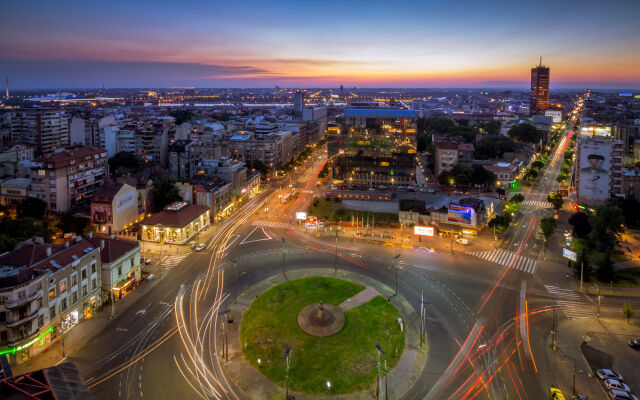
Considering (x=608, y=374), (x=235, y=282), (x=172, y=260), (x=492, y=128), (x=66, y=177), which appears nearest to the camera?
(x=608, y=374)

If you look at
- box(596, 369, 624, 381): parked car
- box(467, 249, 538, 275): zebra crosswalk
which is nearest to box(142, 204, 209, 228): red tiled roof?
box(467, 249, 538, 275): zebra crosswalk

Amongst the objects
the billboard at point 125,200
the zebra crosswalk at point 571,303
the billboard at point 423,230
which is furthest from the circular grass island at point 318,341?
the billboard at point 125,200

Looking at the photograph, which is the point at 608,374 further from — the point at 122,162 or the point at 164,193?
the point at 122,162

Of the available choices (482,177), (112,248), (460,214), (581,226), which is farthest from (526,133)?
(112,248)

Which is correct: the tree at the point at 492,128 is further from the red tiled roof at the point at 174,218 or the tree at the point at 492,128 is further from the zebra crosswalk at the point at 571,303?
the red tiled roof at the point at 174,218

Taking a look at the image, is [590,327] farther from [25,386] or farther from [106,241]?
[106,241]
